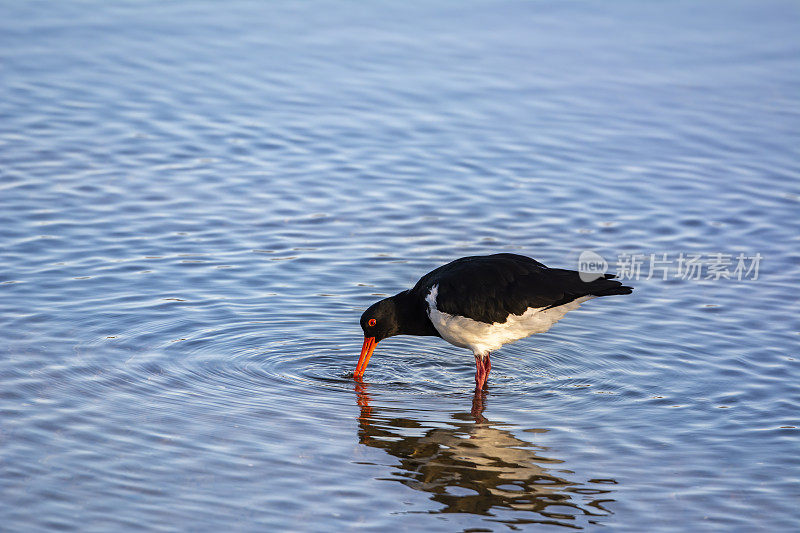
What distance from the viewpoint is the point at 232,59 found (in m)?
17.5

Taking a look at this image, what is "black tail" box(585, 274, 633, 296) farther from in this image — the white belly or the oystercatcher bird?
the white belly

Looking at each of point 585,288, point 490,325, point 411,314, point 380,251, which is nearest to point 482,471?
point 490,325

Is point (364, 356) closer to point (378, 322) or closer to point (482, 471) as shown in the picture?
point (378, 322)

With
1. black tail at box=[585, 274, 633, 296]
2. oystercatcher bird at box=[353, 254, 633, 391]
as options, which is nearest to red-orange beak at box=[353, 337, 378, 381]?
oystercatcher bird at box=[353, 254, 633, 391]

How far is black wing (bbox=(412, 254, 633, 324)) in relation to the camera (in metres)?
8.87

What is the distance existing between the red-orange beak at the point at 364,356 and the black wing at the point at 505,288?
26.8 inches

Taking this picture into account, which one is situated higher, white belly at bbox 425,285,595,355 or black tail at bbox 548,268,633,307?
black tail at bbox 548,268,633,307

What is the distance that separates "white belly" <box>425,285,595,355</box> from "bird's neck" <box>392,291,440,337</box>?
15 centimetres

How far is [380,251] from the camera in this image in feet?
38.3

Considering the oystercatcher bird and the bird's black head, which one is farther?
the bird's black head

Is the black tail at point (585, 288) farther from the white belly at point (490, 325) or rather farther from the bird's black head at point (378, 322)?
the bird's black head at point (378, 322)

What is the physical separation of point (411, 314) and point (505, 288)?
2.83 feet

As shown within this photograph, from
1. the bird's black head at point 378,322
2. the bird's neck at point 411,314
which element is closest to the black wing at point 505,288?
the bird's neck at point 411,314

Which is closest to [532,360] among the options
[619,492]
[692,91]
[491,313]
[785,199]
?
[491,313]
